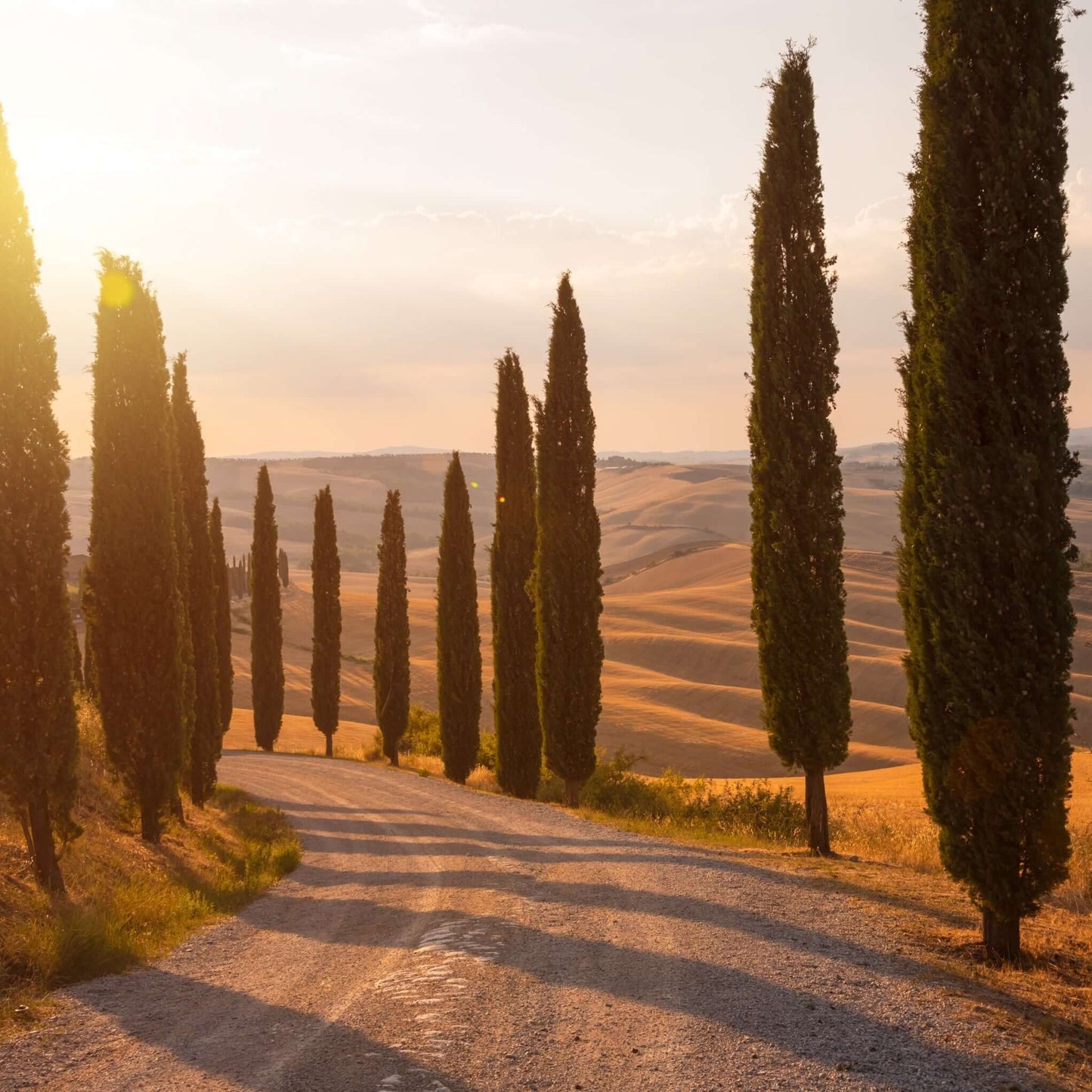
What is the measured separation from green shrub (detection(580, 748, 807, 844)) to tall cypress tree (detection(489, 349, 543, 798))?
6.31ft

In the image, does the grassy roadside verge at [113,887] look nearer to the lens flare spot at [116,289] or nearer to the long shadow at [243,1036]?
the long shadow at [243,1036]

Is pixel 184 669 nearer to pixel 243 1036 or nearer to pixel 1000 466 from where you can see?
pixel 243 1036

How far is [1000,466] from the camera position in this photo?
905 cm

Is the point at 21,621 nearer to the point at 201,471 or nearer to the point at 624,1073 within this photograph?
the point at 624,1073

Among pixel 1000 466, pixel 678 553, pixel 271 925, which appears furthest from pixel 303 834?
pixel 678 553

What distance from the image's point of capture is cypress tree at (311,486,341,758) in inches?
1770

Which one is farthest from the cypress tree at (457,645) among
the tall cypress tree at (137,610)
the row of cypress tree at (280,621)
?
the tall cypress tree at (137,610)

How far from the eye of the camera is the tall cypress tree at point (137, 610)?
1675 cm

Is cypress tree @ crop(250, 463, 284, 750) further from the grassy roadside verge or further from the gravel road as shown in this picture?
the gravel road

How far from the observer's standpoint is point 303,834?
20.3 m

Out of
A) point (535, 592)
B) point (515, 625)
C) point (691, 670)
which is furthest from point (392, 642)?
point (691, 670)

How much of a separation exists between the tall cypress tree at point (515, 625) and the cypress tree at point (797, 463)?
11.3 meters

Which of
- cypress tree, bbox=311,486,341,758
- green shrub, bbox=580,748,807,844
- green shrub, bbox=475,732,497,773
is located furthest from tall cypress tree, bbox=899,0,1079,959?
cypress tree, bbox=311,486,341,758

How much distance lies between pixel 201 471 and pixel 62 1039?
1915 cm
